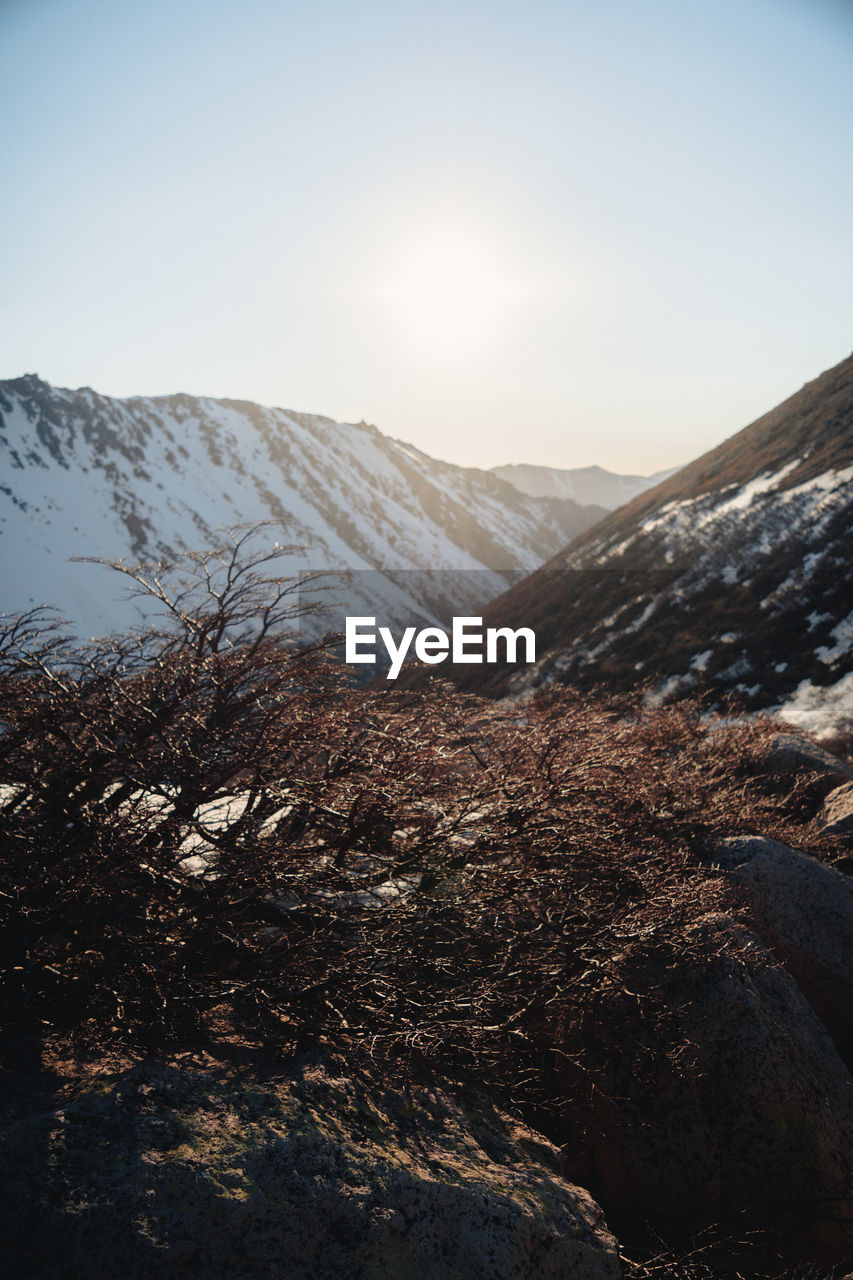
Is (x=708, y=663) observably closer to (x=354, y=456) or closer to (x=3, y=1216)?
(x=3, y=1216)

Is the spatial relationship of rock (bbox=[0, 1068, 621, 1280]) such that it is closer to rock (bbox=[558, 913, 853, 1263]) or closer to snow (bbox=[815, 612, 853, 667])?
rock (bbox=[558, 913, 853, 1263])

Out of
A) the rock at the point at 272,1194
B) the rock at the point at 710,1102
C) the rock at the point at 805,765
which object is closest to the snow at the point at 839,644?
the rock at the point at 805,765

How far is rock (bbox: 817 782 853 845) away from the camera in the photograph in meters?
9.00

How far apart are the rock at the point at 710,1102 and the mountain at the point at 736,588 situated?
14.8 meters

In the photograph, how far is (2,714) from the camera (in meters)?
4.93

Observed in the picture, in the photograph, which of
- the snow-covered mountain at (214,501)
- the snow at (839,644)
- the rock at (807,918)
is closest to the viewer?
the rock at (807,918)

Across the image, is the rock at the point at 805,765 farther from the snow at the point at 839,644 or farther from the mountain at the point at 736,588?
the snow at the point at 839,644

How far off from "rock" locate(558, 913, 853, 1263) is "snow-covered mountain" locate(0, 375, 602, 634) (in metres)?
65.0

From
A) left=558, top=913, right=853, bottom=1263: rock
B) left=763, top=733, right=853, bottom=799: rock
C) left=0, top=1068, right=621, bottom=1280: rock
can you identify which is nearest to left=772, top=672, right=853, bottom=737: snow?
left=763, top=733, right=853, bottom=799: rock

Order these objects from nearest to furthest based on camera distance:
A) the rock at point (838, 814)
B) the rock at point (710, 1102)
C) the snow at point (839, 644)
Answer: the rock at point (710, 1102) < the rock at point (838, 814) < the snow at point (839, 644)

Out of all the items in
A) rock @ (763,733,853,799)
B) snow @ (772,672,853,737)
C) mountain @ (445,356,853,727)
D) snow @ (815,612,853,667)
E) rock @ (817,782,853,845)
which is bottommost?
rock @ (817,782,853,845)

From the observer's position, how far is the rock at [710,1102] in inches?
172

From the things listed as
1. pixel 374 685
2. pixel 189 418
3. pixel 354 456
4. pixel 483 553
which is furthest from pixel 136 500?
pixel 374 685

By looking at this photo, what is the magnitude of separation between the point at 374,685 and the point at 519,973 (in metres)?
4.02
